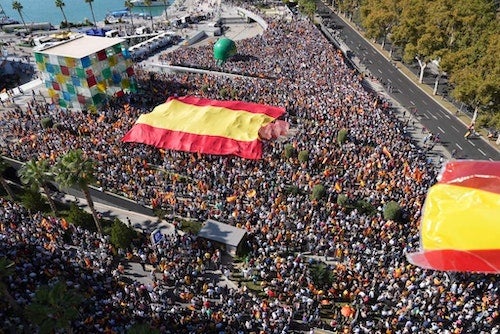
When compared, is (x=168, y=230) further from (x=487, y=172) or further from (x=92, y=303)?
(x=487, y=172)

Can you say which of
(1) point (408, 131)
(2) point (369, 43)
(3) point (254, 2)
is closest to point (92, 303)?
(1) point (408, 131)

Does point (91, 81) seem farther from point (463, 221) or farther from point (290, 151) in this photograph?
point (463, 221)

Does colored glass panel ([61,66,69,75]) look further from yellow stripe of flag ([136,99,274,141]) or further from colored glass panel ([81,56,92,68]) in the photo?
yellow stripe of flag ([136,99,274,141])

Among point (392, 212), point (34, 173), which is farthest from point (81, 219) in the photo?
point (392, 212)

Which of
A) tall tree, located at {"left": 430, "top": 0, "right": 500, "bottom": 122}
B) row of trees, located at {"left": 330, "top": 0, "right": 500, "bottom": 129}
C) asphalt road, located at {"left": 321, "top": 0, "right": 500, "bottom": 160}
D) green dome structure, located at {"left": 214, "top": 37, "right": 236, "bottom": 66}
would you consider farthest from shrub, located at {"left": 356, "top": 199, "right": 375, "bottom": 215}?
green dome structure, located at {"left": 214, "top": 37, "right": 236, "bottom": 66}

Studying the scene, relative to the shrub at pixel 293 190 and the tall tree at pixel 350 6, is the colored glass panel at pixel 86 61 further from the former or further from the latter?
the tall tree at pixel 350 6

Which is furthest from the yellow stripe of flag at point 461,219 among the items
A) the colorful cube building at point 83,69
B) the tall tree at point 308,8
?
the tall tree at point 308,8
